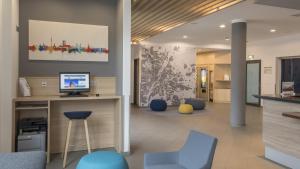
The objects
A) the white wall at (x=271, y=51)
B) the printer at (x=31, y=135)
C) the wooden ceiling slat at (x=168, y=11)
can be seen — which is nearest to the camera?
the printer at (x=31, y=135)

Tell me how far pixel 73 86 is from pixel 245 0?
3.83m

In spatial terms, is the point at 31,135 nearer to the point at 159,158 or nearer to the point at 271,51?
the point at 159,158

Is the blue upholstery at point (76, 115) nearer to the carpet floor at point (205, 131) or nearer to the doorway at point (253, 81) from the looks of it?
the carpet floor at point (205, 131)

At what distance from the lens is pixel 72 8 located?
468cm

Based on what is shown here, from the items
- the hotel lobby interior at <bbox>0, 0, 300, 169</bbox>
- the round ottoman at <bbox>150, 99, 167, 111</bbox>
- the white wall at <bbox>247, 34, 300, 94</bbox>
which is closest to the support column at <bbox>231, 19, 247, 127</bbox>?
the hotel lobby interior at <bbox>0, 0, 300, 169</bbox>

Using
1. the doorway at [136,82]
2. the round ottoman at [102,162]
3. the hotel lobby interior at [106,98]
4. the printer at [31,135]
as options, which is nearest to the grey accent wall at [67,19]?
the hotel lobby interior at [106,98]

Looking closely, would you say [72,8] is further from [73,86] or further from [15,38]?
[73,86]

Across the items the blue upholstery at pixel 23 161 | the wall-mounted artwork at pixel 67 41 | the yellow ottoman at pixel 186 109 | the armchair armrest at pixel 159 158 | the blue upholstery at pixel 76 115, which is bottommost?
the yellow ottoman at pixel 186 109

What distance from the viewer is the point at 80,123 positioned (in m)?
4.80

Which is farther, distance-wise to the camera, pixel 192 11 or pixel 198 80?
pixel 198 80

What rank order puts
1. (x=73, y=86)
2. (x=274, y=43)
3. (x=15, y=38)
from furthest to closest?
(x=274, y=43) → (x=73, y=86) → (x=15, y=38)

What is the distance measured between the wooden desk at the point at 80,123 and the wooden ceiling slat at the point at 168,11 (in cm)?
254

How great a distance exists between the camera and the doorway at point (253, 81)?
11.5 metres

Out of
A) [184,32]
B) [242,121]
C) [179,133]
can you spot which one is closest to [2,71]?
[179,133]
